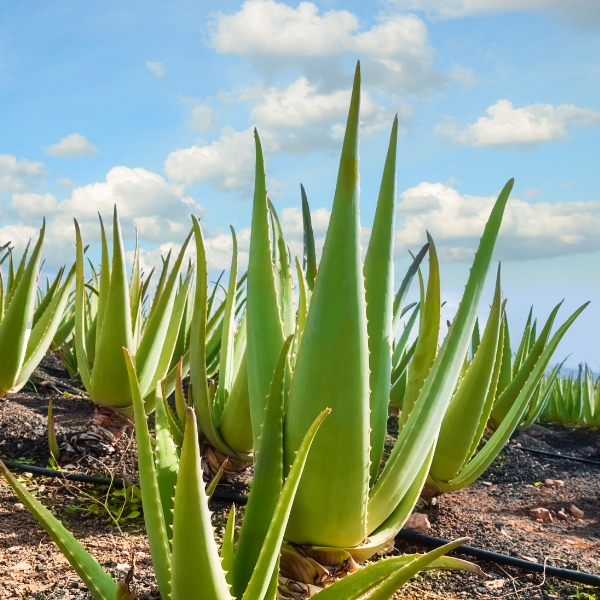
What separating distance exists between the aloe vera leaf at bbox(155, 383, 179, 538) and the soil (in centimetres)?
8

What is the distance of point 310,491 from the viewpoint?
773 millimetres

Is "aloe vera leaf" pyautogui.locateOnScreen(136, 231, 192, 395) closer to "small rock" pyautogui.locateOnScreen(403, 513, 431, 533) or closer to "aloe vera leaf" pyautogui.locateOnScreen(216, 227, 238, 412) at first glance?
"aloe vera leaf" pyautogui.locateOnScreen(216, 227, 238, 412)

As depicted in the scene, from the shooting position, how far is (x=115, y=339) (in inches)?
74.8

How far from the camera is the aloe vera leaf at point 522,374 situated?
193 cm

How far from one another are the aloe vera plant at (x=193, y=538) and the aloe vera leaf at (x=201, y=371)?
1.60 feet

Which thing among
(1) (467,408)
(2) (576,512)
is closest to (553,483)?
(2) (576,512)

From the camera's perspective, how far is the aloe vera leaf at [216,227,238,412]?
4.72 ft

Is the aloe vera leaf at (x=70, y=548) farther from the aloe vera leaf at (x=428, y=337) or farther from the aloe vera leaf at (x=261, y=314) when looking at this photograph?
the aloe vera leaf at (x=428, y=337)

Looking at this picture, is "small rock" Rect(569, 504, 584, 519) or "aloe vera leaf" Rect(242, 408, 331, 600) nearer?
"aloe vera leaf" Rect(242, 408, 331, 600)

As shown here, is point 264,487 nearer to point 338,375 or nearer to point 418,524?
point 338,375

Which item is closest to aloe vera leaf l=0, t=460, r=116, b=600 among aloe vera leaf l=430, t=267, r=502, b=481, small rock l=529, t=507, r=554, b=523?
aloe vera leaf l=430, t=267, r=502, b=481

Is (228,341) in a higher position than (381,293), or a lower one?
lower

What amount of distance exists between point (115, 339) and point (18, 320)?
20.1 inches

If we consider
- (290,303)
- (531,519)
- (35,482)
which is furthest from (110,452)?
(531,519)
